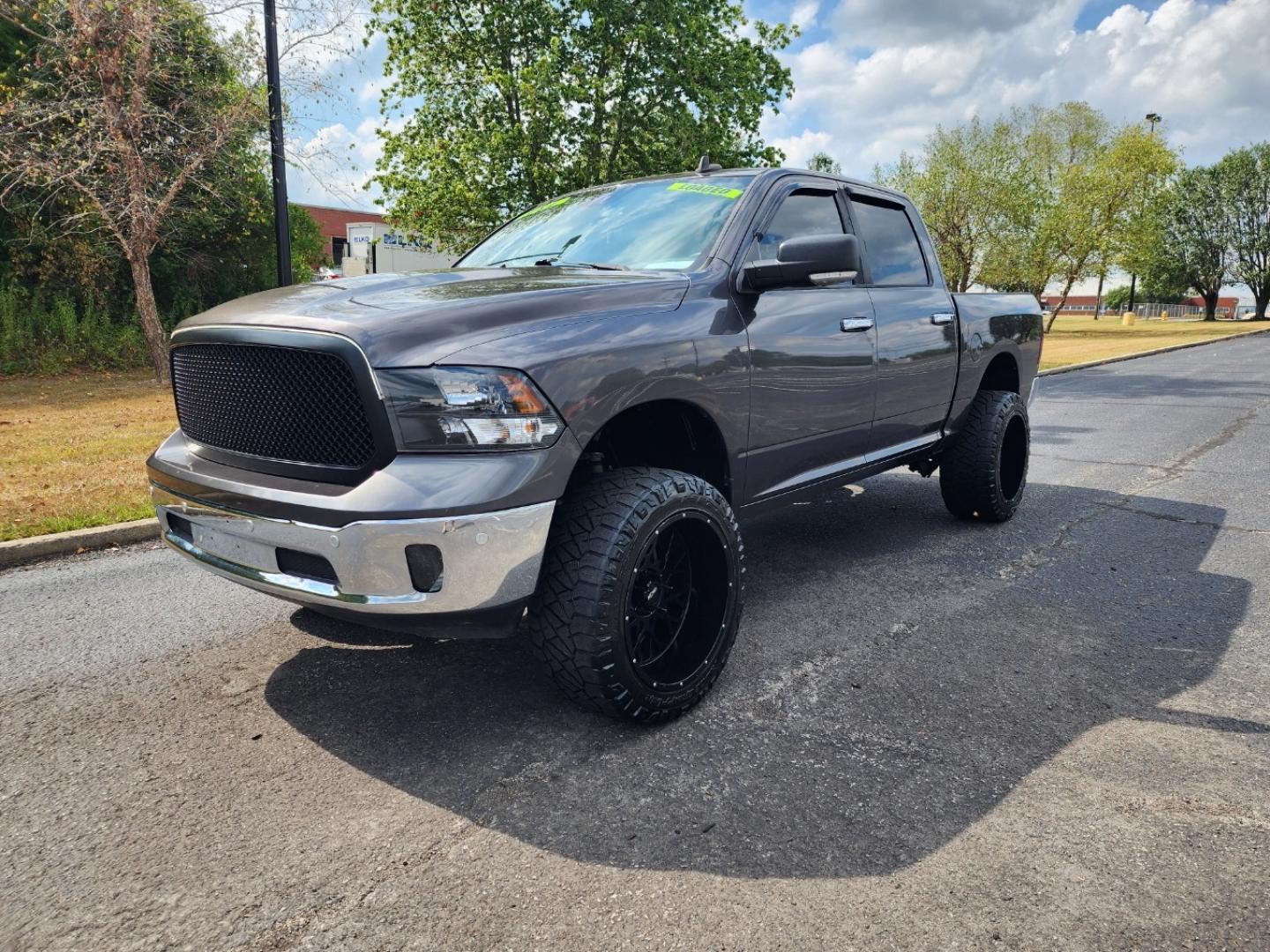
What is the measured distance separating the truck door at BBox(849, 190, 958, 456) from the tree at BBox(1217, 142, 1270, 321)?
7171cm

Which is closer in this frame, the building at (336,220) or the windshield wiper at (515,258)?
the windshield wiper at (515,258)

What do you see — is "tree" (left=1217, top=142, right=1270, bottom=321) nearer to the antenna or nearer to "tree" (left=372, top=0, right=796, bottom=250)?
"tree" (left=372, top=0, right=796, bottom=250)

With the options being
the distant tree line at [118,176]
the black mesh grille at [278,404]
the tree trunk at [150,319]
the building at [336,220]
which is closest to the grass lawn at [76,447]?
the tree trunk at [150,319]

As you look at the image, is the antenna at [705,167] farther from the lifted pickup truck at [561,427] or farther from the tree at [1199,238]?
the tree at [1199,238]

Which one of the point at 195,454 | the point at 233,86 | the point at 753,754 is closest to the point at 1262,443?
the point at 753,754

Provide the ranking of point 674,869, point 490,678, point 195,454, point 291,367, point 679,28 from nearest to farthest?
point 674,869, point 291,367, point 195,454, point 490,678, point 679,28

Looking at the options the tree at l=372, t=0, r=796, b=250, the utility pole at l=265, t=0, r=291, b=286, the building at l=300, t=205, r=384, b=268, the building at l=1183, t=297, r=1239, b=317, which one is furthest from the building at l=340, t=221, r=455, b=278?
the building at l=1183, t=297, r=1239, b=317

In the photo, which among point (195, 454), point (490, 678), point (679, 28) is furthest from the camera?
point (679, 28)

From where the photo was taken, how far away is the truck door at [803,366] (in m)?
3.31

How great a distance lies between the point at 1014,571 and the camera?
14.8ft

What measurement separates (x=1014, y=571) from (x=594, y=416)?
9.48ft

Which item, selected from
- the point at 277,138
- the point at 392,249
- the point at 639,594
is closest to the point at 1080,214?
the point at 392,249

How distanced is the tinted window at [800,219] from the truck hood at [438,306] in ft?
1.91

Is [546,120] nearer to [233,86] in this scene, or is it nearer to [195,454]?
[233,86]
